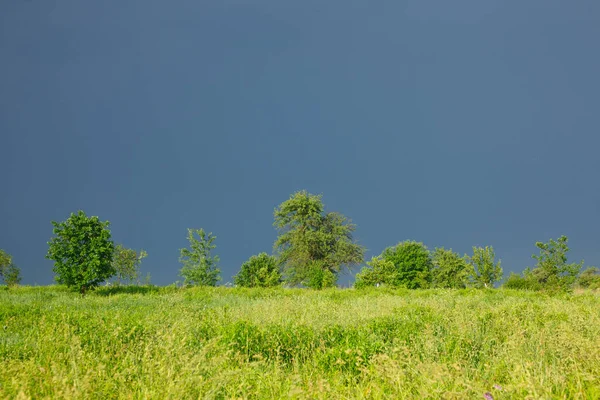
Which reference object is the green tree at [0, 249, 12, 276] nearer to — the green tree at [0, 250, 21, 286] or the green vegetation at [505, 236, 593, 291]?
the green tree at [0, 250, 21, 286]

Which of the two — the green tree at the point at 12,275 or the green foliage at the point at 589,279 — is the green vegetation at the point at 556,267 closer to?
the green foliage at the point at 589,279

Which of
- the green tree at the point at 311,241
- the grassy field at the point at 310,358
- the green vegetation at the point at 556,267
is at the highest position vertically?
the green tree at the point at 311,241

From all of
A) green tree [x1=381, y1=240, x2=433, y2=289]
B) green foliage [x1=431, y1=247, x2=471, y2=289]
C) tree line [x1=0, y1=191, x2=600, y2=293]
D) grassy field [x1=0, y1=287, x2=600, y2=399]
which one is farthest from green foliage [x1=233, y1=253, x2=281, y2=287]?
grassy field [x1=0, y1=287, x2=600, y2=399]

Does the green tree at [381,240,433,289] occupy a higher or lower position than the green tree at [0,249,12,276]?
lower

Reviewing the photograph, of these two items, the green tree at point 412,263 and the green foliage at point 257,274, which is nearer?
the green foliage at point 257,274

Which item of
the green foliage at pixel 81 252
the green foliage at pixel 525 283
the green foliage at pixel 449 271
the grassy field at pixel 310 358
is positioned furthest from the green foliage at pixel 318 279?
the grassy field at pixel 310 358

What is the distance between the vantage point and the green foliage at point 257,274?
1494 inches

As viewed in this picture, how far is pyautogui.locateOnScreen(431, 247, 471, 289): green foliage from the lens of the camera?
43.2 meters

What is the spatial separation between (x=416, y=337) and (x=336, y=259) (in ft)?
124

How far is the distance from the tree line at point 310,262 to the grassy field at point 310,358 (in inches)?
582

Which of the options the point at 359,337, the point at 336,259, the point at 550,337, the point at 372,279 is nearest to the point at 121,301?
the point at 359,337

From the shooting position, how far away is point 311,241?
45250 mm

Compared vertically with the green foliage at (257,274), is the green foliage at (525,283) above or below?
below

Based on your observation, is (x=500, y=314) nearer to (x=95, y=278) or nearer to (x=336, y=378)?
(x=336, y=378)
